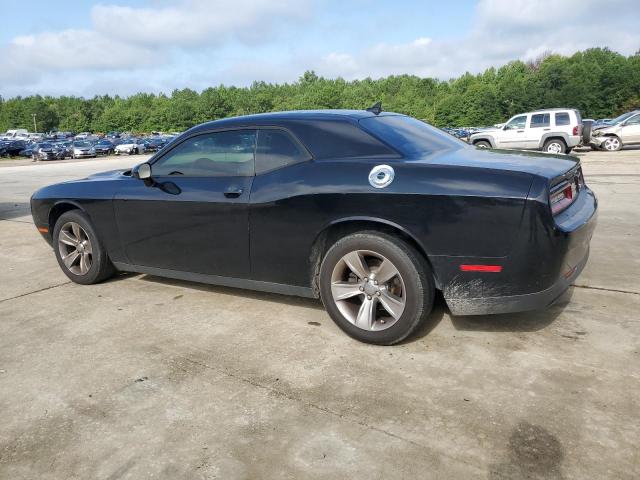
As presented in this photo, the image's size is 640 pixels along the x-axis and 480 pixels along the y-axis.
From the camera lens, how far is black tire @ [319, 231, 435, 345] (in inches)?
126

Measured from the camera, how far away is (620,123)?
68.0 ft

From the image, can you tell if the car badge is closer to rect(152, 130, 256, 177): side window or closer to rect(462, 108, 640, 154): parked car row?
rect(152, 130, 256, 177): side window

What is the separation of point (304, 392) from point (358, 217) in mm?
1106

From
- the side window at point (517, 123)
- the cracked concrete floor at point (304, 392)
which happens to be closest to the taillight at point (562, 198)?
the cracked concrete floor at point (304, 392)

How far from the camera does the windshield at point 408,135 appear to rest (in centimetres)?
357

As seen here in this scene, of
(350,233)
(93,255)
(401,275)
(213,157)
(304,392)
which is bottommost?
(304,392)

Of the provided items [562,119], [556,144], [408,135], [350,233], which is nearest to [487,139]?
[556,144]

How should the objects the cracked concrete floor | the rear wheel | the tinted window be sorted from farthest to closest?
1. the rear wheel
2. the tinted window
3. the cracked concrete floor

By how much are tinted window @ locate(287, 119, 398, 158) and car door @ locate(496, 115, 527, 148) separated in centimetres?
1629

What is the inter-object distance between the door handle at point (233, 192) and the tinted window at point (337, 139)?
0.57 m

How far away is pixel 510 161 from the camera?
3336mm

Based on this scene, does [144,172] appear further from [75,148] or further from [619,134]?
[75,148]

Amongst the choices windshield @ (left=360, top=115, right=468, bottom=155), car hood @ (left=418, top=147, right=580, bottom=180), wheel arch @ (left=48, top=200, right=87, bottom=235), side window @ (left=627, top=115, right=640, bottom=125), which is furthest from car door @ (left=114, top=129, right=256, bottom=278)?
side window @ (left=627, top=115, right=640, bottom=125)

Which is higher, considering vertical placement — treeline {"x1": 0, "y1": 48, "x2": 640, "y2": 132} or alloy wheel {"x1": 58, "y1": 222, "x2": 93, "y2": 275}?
treeline {"x1": 0, "y1": 48, "x2": 640, "y2": 132}
